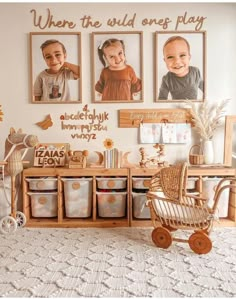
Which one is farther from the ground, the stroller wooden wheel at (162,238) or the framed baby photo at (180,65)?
the framed baby photo at (180,65)

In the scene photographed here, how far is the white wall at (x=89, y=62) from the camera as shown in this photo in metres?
3.81

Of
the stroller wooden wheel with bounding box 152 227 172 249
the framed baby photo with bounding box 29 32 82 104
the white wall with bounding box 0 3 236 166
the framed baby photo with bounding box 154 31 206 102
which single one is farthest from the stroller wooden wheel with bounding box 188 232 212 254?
the framed baby photo with bounding box 29 32 82 104

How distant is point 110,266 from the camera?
2.51 m

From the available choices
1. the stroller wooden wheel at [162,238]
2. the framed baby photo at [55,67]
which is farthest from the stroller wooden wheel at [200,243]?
the framed baby photo at [55,67]

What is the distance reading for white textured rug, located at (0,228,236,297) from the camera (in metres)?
2.14

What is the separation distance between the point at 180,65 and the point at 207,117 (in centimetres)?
66

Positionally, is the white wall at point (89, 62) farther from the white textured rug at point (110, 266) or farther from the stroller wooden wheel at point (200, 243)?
the stroller wooden wheel at point (200, 243)

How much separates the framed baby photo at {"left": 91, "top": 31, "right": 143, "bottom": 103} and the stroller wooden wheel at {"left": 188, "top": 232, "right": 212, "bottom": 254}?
1729mm

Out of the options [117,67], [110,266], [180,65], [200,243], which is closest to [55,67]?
[117,67]

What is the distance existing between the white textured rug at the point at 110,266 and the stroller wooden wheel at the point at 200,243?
5 centimetres

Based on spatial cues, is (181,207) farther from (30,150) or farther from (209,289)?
(30,150)

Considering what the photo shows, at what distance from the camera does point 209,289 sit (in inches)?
84.3

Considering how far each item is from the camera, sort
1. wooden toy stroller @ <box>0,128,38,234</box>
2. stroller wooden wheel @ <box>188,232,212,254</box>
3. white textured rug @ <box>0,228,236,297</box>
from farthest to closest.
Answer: wooden toy stroller @ <box>0,128,38,234</box>
stroller wooden wheel @ <box>188,232,212,254</box>
white textured rug @ <box>0,228,236,297</box>

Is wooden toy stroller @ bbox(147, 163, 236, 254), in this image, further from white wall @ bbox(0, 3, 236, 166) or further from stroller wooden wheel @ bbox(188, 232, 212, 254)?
white wall @ bbox(0, 3, 236, 166)
